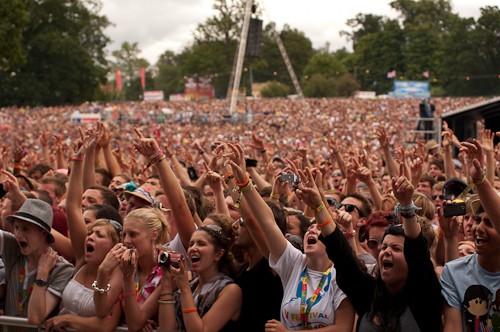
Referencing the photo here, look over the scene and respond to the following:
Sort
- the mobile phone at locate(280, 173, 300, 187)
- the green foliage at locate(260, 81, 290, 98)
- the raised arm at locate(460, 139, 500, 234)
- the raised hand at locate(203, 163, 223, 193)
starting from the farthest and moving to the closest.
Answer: the green foliage at locate(260, 81, 290, 98) < the raised hand at locate(203, 163, 223, 193) < the mobile phone at locate(280, 173, 300, 187) < the raised arm at locate(460, 139, 500, 234)

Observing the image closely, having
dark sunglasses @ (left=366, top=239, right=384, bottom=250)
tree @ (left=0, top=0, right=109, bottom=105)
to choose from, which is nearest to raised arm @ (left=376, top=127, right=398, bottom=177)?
dark sunglasses @ (left=366, top=239, right=384, bottom=250)

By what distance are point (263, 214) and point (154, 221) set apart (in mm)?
741

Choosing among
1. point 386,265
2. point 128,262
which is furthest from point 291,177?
point 128,262

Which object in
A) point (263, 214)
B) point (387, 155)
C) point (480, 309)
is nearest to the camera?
point (480, 309)

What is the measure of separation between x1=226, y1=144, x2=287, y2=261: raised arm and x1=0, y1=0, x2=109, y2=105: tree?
6510 centimetres

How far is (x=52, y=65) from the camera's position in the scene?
7056 centimetres

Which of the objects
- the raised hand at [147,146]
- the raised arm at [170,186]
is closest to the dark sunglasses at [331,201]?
the raised arm at [170,186]

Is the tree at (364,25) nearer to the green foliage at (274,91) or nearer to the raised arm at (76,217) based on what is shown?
the green foliage at (274,91)

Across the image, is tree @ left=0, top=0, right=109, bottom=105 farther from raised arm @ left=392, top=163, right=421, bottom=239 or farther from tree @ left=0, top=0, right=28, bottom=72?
raised arm @ left=392, top=163, right=421, bottom=239

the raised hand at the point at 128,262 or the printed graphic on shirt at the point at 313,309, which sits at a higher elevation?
the raised hand at the point at 128,262

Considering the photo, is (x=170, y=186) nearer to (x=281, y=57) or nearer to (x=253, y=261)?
(x=253, y=261)

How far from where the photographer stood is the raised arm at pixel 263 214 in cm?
470

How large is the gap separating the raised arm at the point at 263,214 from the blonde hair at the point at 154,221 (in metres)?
0.58

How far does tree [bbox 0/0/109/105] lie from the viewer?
6875 centimetres
